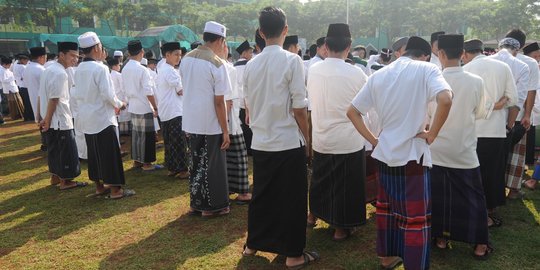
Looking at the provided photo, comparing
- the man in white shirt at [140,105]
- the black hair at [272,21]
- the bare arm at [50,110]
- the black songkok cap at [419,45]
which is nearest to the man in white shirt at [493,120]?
the black songkok cap at [419,45]

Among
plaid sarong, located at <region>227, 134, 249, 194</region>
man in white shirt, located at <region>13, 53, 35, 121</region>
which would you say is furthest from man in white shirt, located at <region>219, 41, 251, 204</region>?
man in white shirt, located at <region>13, 53, 35, 121</region>

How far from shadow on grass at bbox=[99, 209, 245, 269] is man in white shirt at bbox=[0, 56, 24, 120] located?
10.7 metres

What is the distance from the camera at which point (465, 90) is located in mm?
Result: 3258

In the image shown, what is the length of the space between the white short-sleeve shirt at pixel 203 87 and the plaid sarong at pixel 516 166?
349 centimetres

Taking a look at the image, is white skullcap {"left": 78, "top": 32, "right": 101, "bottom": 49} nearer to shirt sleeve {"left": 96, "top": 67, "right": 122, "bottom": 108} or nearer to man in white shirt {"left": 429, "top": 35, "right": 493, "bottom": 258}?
shirt sleeve {"left": 96, "top": 67, "right": 122, "bottom": 108}

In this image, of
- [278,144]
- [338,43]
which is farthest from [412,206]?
[338,43]

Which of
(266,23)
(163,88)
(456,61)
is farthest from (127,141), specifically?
(456,61)

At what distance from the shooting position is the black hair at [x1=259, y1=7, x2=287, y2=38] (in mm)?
3166

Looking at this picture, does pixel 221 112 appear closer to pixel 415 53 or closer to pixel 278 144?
pixel 278 144

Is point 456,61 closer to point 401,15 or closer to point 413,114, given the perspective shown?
point 413,114

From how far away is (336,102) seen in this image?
11.8ft

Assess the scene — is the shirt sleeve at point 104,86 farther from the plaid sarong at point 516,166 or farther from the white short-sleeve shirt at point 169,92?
the plaid sarong at point 516,166

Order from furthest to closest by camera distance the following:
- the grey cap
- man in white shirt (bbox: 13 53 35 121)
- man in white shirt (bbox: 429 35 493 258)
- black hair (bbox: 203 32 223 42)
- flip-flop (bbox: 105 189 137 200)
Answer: man in white shirt (bbox: 13 53 35 121) < flip-flop (bbox: 105 189 137 200) < black hair (bbox: 203 32 223 42) < the grey cap < man in white shirt (bbox: 429 35 493 258)

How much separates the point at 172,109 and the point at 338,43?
327 centimetres
